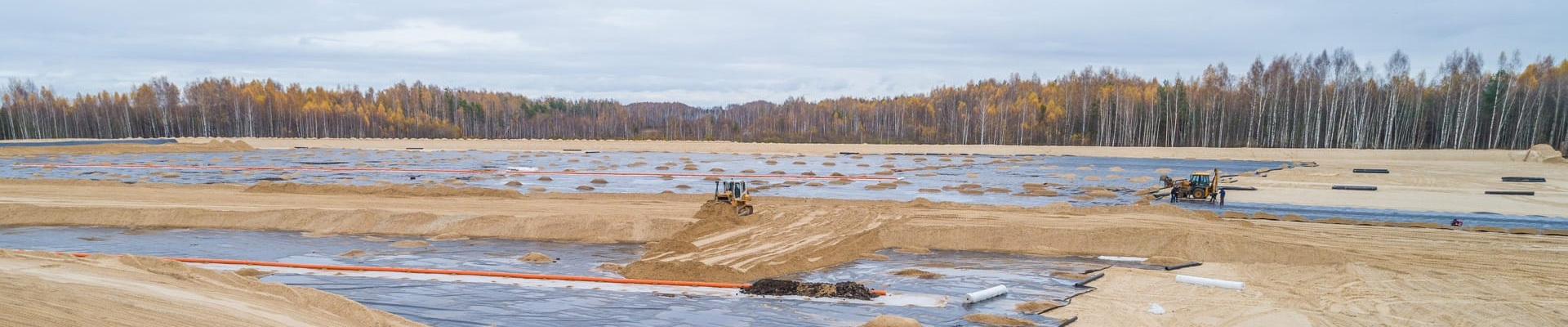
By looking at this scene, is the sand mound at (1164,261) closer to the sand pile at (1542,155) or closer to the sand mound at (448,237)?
the sand mound at (448,237)

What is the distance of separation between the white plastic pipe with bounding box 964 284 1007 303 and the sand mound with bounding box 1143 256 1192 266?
154 inches

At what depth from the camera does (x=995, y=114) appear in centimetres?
8125

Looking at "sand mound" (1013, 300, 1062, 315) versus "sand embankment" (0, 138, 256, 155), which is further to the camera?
"sand embankment" (0, 138, 256, 155)

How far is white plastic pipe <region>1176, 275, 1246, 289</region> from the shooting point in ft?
41.2

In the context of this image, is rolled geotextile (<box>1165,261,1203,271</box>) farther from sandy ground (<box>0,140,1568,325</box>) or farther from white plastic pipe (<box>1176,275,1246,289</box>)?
white plastic pipe (<box>1176,275,1246,289</box>)

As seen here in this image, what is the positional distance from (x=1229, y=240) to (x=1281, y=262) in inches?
38.4

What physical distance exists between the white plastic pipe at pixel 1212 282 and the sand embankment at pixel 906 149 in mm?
40435

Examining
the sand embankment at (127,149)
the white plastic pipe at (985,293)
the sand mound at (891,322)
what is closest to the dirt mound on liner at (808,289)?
the white plastic pipe at (985,293)

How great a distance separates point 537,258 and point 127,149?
2104 inches

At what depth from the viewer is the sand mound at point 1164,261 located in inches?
592

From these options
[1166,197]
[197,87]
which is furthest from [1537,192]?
[197,87]

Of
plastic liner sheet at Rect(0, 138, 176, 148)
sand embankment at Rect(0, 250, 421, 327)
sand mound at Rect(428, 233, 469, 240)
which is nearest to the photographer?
sand embankment at Rect(0, 250, 421, 327)

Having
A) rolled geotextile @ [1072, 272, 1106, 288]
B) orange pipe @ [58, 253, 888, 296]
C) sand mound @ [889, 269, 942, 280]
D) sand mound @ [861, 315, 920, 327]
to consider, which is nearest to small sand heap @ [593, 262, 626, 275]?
orange pipe @ [58, 253, 888, 296]

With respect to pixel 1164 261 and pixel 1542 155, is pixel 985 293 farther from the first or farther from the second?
pixel 1542 155
